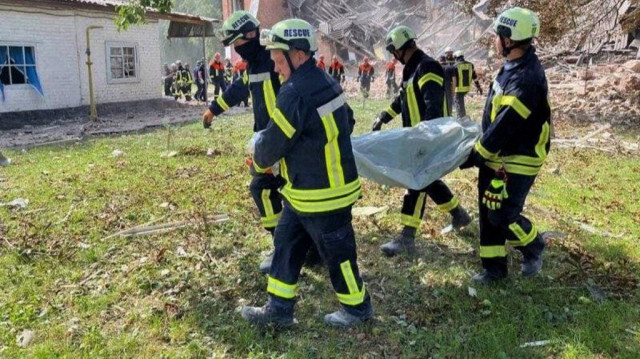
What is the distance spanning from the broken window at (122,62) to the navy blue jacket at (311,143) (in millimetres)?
15197

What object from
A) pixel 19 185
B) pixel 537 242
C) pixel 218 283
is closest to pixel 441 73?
pixel 537 242

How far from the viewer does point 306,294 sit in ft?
13.0

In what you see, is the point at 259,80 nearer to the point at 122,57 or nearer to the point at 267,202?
the point at 267,202

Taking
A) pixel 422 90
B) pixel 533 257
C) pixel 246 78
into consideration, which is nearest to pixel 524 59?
pixel 422 90

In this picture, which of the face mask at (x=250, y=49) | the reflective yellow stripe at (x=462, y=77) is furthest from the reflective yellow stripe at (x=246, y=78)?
the reflective yellow stripe at (x=462, y=77)

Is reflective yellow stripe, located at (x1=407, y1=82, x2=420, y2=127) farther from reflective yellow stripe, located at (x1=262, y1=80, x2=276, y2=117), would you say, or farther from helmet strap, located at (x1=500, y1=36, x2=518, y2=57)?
reflective yellow stripe, located at (x1=262, y1=80, x2=276, y2=117)

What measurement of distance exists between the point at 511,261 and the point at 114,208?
423 centimetres

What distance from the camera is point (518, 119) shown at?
3.45 metres

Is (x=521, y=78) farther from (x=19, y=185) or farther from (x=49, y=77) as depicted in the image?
(x=49, y=77)

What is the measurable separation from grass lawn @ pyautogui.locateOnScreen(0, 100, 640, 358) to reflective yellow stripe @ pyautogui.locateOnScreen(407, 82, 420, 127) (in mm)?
1160

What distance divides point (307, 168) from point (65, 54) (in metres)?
14.5

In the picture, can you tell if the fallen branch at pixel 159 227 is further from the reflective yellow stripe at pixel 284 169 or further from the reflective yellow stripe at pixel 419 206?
the reflective yellow stripe at pixel 284 169

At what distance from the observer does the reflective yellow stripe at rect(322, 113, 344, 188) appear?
3.11m

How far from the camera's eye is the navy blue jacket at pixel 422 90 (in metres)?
4.30
